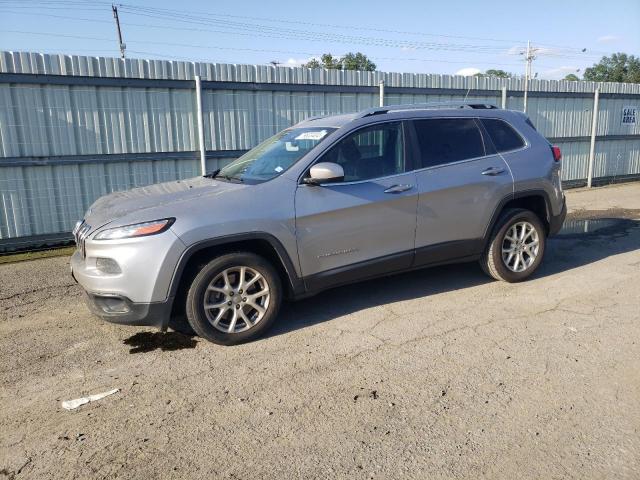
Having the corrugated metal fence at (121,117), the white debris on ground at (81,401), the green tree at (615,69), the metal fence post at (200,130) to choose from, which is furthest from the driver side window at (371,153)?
the green tree at (615,69)

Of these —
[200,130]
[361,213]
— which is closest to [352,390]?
[361,213]

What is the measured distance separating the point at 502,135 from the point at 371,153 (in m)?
1.71

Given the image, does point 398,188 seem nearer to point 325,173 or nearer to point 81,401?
point 325,173

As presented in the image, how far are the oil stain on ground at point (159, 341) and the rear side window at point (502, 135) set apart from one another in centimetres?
370

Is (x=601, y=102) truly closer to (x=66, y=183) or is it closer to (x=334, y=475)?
(x=66, y=183)

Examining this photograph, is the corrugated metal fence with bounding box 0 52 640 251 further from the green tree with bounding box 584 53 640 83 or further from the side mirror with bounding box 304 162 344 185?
the green tree with bounding box 584 53 640 83

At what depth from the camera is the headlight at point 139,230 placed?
4.01m

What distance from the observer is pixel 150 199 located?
14.5 feet

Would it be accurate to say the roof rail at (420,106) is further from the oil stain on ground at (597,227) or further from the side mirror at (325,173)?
the oil stain on ground at (597,227)

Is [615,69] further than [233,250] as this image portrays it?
Yes

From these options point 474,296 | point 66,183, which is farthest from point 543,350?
point 66,183

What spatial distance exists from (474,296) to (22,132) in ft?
22.4

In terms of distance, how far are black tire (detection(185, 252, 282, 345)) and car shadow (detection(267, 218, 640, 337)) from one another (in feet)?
0.79

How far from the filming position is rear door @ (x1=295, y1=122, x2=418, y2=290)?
4.51 metres
